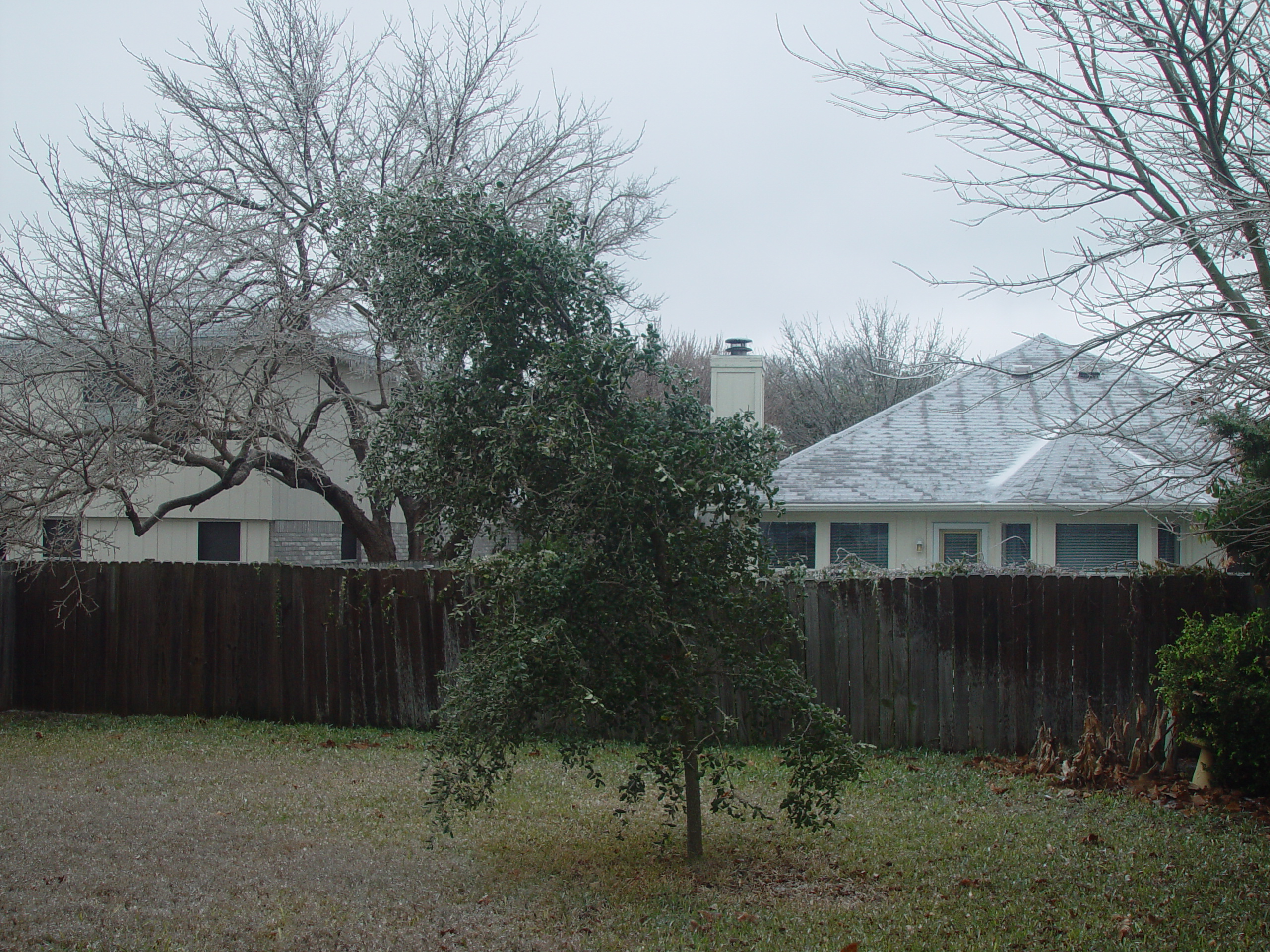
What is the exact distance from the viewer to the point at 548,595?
486 centimetres

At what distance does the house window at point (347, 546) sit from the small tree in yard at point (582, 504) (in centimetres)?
1385

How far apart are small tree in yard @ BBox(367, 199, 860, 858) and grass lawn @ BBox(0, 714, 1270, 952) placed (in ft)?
1.75

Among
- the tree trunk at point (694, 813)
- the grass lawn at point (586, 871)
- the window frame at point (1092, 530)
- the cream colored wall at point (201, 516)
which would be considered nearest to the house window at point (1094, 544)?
the window frame at point (1092, 530)

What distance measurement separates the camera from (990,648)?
8961 mm

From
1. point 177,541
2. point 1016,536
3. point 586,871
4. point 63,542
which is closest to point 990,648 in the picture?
point 586,871

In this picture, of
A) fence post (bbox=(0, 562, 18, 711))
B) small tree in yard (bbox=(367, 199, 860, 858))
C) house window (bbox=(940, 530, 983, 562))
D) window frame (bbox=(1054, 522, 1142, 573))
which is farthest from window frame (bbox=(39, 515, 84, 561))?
window frame (bbox=(1054, 522, 1142, 573))

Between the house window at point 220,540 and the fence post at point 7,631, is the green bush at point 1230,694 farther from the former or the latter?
the house window at point 220,540

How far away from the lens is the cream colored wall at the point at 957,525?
42.9ft

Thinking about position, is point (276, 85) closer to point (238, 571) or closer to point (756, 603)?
point (238, 571)

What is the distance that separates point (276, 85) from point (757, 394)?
323 inches

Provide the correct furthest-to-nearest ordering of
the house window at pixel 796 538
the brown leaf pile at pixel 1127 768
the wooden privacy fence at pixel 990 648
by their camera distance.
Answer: the house window at pixel 796 538 < the wooden privacy fence at pixel 990 648 < the brown leaf pile at pixel 1127 768

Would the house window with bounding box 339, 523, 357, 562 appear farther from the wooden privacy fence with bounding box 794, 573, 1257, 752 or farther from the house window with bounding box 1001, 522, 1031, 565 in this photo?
the wooden privacy fence with bounding box 794, 573, 1257, 752

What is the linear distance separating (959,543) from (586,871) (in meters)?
9.37

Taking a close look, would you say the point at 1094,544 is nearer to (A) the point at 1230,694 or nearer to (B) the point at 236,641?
(A) the point at 1230,694
